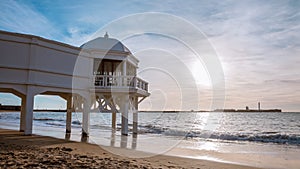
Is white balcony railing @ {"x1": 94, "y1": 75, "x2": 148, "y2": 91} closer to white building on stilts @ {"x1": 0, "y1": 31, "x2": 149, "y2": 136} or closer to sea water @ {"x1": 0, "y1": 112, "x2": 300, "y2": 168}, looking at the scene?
white building on stilts @ {"x1": 0, "y1": 31, "x2": 149, "y2": 136}

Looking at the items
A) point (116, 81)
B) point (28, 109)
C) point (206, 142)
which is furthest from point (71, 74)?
point (206, 142)

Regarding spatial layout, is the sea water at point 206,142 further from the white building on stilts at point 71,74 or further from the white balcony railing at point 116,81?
the white balcony railing at point 116,81

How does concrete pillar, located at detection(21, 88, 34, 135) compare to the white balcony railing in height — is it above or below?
below

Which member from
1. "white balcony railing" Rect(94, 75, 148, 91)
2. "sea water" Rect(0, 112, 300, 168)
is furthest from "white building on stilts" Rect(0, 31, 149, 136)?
"sea water" Rect(0, 112, 300, 168)

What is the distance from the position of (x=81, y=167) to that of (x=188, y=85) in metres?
9.71

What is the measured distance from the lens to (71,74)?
13.9 metres

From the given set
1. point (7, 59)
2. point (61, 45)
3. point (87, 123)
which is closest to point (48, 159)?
point (7, 59)

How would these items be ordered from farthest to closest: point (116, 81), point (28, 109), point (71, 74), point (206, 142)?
point (206, 142)
point (116, 81)
point (71, 74)
point (28, 109)

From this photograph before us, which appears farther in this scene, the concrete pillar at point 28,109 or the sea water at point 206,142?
the concrete pillar at point 28,109

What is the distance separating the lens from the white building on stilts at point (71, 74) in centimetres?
1198

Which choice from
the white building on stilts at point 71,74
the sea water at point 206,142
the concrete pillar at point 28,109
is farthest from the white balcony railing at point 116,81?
the concrete pillar at point 28,109

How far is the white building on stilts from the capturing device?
12.0m

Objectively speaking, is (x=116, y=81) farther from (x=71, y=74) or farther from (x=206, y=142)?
(x=206, y=142)

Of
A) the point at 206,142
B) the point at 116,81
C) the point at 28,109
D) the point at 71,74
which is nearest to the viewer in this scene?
the point at 28,109
